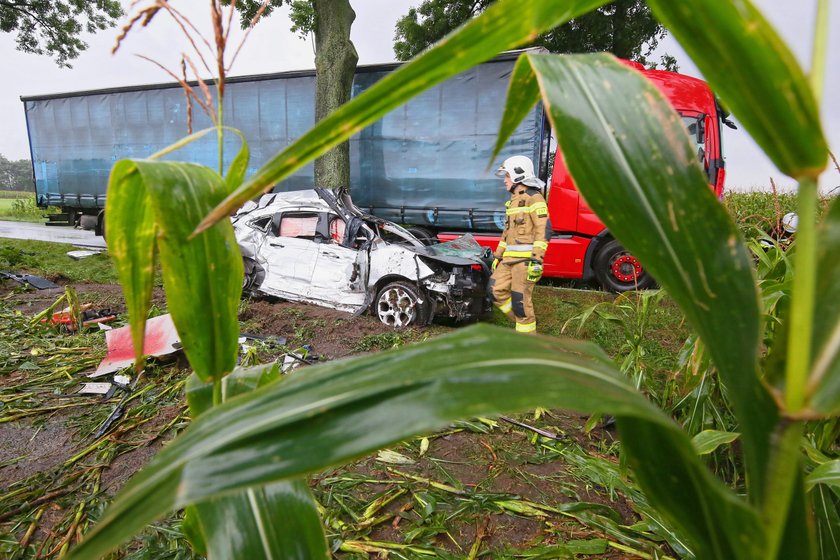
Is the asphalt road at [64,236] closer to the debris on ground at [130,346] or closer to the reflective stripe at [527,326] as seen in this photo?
the debris on ground at [130,346]

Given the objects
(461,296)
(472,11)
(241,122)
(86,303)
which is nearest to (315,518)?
(461,296)

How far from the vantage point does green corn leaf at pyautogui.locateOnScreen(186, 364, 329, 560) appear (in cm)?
70

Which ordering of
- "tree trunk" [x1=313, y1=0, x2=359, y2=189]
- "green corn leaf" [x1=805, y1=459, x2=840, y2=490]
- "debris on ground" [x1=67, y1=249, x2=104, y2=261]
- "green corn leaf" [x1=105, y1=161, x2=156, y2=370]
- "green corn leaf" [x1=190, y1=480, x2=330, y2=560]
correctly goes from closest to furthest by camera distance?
"green corn leaf" [x1=190, y1=480, x2=330, y2=560] → "green corn leaf" [x1=105, y1=161, x2=156, y2=370] → "green corn leaf" [x1=805, y1=459, x2=840, y2=490] → "tree trunk" [x1=313, y1=0, x2=359, y2=189] → "debris on ground" [x1=67, y1=249, x2=104, y2=261]

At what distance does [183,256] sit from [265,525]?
479 millimetres

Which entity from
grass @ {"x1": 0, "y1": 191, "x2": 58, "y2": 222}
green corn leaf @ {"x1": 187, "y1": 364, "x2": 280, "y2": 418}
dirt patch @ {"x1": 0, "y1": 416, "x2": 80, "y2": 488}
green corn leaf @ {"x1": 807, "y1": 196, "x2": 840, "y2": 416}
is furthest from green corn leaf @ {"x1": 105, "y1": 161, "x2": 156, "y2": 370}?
grass @ {"x1": 0, "y1": 191, "x2": 58, "y2": 222}

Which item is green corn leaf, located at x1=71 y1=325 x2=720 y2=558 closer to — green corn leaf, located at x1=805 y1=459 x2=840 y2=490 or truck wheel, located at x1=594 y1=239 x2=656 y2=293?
green corn leaf, located at x1=805 y1=459 x2=840 y2=490

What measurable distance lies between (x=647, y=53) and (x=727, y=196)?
17.0 metres

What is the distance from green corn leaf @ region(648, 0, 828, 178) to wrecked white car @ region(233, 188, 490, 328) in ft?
15.5

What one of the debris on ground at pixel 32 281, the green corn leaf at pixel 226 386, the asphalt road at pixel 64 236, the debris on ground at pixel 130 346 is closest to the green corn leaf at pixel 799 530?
the green corn leaf at pixel 226 386

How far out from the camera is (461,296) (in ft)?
17.1

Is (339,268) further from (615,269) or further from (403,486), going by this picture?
(615,269)

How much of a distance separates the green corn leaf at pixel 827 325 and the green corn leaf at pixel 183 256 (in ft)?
2.75

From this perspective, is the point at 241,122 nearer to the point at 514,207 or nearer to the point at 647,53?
the point at 514,207

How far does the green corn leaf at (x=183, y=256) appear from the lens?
0.73 m
